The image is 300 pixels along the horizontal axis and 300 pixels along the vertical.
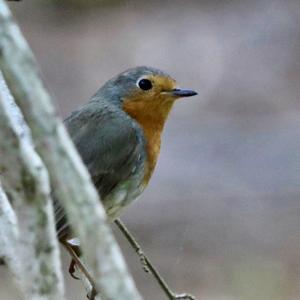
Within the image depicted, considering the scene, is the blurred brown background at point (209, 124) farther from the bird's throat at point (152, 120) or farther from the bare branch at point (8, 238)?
the bare branch at point (8, 238)

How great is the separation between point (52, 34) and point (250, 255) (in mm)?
4882

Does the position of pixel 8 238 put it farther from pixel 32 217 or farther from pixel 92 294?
pixel 92 294

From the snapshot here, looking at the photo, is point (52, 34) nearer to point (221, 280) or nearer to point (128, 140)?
point (221, 280)

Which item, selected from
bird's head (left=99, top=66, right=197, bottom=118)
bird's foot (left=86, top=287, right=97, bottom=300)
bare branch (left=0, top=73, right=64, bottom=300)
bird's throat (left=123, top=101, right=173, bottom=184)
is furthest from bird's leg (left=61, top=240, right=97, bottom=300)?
bare branch (left=0, top=73, right=64, bottom=300)

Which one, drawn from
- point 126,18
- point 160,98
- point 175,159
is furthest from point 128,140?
point 126,18

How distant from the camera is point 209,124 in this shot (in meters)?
10.8

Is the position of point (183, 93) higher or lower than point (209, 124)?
higher

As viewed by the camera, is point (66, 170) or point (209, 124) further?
point (209, 124)

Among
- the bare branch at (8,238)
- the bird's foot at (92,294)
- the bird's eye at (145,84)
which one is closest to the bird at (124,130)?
the bird's eye at (145,84)

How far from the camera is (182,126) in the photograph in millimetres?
10648

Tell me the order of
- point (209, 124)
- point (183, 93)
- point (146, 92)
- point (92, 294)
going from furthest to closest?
point (209, 124) → point (146, 92) → point (183, 93) → point (92, 294)

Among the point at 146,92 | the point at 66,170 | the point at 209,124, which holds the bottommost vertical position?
the point at 209,124

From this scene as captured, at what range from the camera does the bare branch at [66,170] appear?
64.6 inches

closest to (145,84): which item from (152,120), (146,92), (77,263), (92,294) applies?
(146,92)
